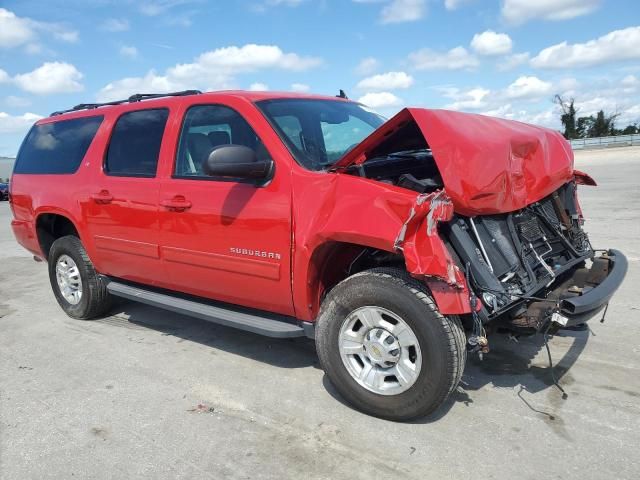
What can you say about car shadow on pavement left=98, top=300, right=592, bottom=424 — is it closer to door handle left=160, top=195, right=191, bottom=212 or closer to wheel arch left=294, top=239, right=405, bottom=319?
wheel arch left=294, top=239, right=405, bottom=319

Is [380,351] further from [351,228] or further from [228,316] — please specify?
[228,316]

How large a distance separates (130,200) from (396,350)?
2.53 meters

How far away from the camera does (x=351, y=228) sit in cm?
299

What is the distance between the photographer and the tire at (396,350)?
2.84m

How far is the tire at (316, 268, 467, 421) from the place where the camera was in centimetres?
284

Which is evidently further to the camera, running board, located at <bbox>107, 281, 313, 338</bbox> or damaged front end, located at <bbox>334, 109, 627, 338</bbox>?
running board, located at <bbox>107, 281, 313, 338</bbox>

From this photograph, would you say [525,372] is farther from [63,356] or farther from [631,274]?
[63,356]

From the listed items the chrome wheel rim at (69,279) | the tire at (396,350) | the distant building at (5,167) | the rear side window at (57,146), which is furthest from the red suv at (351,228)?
the distant building at (5,167)

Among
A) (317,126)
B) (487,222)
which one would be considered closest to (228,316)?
(317,126)

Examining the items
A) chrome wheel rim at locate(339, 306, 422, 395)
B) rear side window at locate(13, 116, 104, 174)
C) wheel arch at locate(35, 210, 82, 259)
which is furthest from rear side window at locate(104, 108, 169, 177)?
chrome wheel rim at locate(339, 306, 422, 395)

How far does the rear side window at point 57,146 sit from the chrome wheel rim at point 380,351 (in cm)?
326

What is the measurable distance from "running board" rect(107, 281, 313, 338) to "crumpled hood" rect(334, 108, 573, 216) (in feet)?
3.62

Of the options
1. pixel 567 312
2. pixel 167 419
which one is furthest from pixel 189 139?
pixel 567 312

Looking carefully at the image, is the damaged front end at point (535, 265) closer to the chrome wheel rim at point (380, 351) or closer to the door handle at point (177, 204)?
the chrome wheel rim at point (380, 351)
